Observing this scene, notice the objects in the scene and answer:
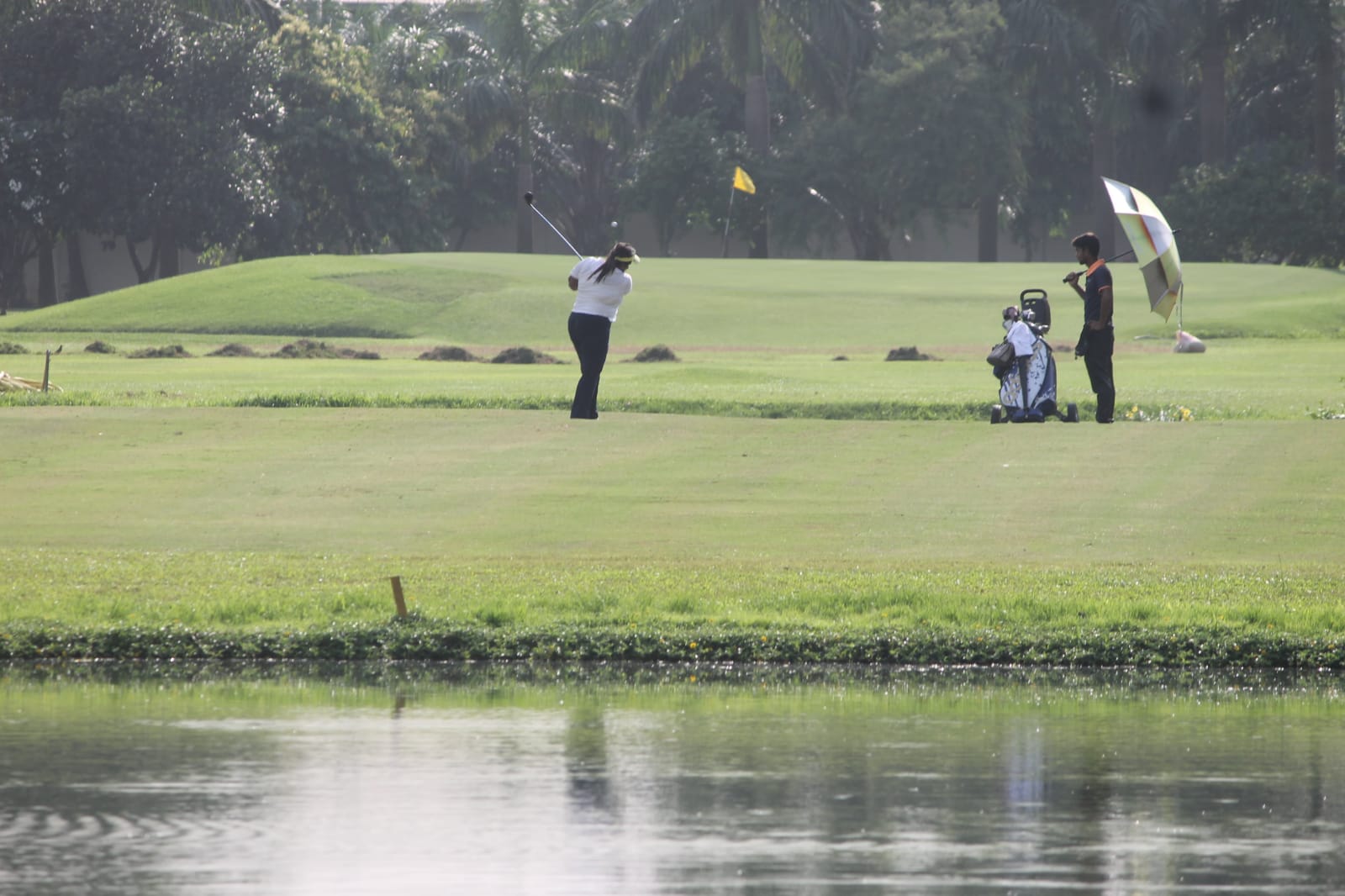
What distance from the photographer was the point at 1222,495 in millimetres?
A: 22438

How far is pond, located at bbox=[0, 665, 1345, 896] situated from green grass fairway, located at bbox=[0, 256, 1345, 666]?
3.51 ft

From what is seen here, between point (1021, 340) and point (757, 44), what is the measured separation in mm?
64721

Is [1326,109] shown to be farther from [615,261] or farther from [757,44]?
[615,261]

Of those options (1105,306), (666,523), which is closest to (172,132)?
(666,523)

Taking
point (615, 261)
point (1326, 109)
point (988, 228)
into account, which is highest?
point (1326, 109)

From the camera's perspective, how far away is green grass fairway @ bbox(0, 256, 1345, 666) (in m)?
16.3

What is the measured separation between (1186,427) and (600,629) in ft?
43.7

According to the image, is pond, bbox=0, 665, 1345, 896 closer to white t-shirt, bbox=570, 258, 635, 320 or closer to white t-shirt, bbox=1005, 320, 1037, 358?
white t-shirt, bbox=1005, 320, 1037, 358

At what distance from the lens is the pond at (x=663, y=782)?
29.2ft

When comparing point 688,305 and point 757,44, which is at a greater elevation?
point 757,44

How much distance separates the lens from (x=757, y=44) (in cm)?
8038

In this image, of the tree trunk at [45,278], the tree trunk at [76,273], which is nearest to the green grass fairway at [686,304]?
the tree trunk at [45,278]

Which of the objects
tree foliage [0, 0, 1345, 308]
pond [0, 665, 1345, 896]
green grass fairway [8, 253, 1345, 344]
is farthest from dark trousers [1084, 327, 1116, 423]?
tree foliage [0, 0, 1345, 308]

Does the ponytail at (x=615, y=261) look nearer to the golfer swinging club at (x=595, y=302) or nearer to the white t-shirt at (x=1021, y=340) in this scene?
the golfer swinging club at (x=595, y=302)
